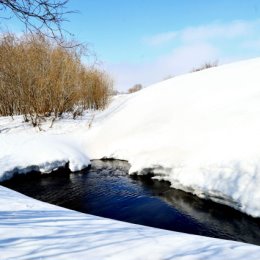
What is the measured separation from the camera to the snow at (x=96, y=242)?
2.68m

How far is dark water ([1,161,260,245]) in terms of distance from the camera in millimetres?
5711

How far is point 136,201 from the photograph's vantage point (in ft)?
23.8

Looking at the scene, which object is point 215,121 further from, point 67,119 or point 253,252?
point 67,119

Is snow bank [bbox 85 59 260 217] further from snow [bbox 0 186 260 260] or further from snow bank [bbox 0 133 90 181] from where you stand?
snow [bbox 0 186 260 260]

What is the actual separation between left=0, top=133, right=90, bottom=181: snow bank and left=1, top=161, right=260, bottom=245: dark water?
1.07ft

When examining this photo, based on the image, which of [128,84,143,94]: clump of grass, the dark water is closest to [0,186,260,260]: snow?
the dark water

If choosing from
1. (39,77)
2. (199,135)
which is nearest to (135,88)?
(39,77)

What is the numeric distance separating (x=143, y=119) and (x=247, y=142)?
5.60 meters

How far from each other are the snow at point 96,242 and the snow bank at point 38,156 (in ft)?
21.3

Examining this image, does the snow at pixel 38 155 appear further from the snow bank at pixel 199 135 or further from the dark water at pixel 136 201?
the snow bank at pixel 199 135

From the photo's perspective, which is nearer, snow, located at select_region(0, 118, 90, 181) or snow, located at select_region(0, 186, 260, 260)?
snow, located at select_region(0, 186, 260, 260)

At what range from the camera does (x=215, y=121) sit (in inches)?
353

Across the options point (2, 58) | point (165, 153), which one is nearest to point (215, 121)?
point (165, 153)

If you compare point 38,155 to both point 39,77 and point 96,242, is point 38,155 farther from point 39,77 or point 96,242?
point 96,242
